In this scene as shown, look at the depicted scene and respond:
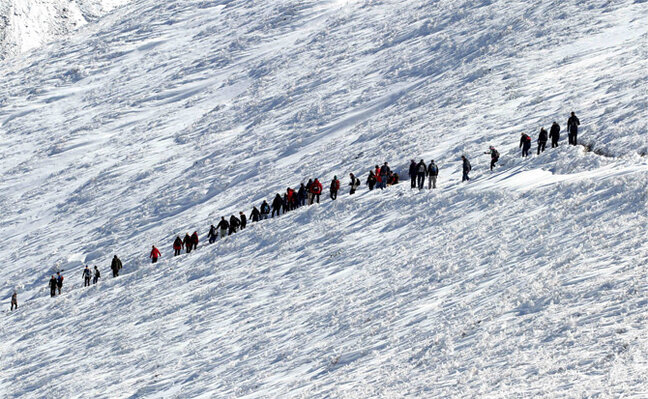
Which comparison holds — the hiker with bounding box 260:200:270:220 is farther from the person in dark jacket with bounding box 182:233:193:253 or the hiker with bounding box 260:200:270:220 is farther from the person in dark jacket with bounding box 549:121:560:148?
the person in dark jacket with bounding box 549:121:560:148

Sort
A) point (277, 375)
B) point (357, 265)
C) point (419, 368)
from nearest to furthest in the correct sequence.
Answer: point (419, 368) < point (277, 375) < point (357, 265)

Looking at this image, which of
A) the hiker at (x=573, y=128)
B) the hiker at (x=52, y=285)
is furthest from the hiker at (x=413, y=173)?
the hiker at (x=52, y=285)

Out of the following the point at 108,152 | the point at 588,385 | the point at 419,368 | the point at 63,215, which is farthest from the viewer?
the point at 108,152

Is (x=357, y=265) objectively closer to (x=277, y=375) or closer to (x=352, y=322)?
(x=352, y=322)

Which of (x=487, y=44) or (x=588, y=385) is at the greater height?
(x=487, y=44)

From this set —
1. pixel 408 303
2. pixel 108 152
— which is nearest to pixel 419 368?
pixel 408 303

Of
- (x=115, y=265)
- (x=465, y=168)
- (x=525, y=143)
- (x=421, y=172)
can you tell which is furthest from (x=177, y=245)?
(x=525, y=143)

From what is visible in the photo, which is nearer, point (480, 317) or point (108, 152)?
point (480, 317)
